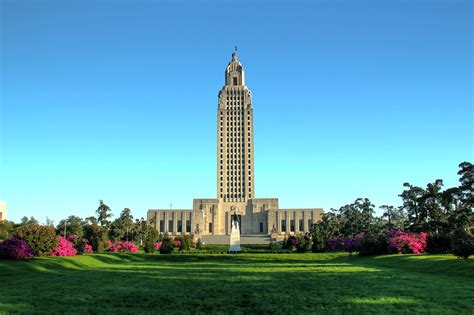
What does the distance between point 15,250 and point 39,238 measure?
3.36m

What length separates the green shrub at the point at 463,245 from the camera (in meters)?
26.8

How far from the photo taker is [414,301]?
44.6ft

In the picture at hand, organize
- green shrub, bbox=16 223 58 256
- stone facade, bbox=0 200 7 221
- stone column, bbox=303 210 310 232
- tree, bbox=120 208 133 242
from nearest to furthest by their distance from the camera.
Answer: green shrub, bbox=16 223 58 256 → tree, bbox=120 208 133 242 → stone facade, bbox=0 200 7 221 → stone column, bbox=303 210 310 232

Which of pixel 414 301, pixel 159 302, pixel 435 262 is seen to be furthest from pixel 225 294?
pixel 435 262

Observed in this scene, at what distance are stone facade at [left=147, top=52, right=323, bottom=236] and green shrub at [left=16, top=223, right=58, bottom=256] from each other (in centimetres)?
9928

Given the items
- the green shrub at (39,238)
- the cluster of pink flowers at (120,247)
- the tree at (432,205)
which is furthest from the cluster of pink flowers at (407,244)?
the cluster of pink flowers at (120,247)

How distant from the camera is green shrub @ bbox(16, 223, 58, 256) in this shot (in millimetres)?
31328

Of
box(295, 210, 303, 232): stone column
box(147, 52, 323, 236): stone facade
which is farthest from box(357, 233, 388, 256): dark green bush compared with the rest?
box(295, 210, 303, 232): stone column

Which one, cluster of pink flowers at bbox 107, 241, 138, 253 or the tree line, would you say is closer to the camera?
the tree line

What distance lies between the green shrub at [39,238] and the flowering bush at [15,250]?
1.54 metres

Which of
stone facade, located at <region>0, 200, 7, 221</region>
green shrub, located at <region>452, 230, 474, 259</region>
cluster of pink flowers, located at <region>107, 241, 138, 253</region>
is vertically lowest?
cluster of pink flowers, located at <region>107, 241, 138, 253</region>

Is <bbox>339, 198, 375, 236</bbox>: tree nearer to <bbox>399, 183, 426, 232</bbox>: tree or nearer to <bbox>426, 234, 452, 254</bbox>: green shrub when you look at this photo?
<bbox>399, 183, 426, 232</bbox>: tree

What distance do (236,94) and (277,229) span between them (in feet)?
146

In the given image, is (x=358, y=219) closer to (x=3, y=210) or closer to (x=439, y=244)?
(x=439, y=244)
